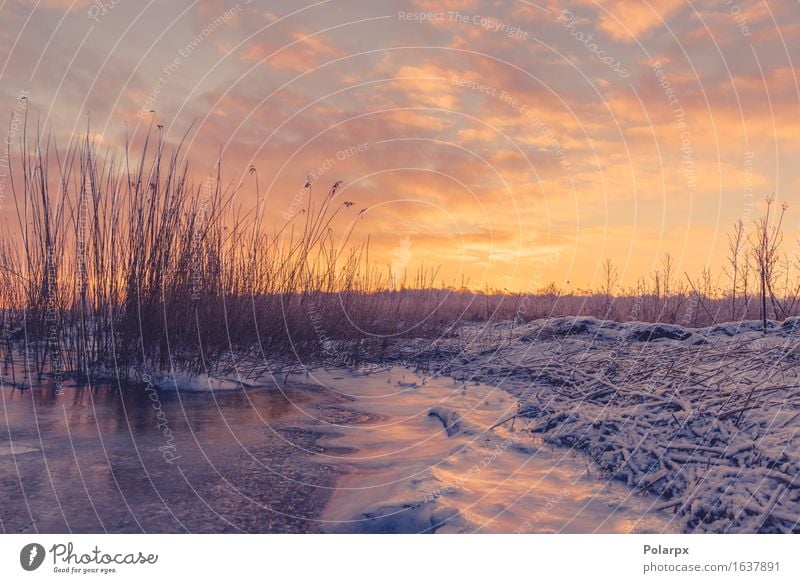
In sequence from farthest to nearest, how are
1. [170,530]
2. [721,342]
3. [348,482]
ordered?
[721,342]
[348,482]
[170,530]

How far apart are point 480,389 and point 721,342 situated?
2.37m

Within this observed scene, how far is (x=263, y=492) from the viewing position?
2689 mm

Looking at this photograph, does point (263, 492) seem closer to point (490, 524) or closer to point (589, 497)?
point (490, 524)

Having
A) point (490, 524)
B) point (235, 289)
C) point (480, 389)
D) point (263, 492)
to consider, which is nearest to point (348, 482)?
point (263, 492)
